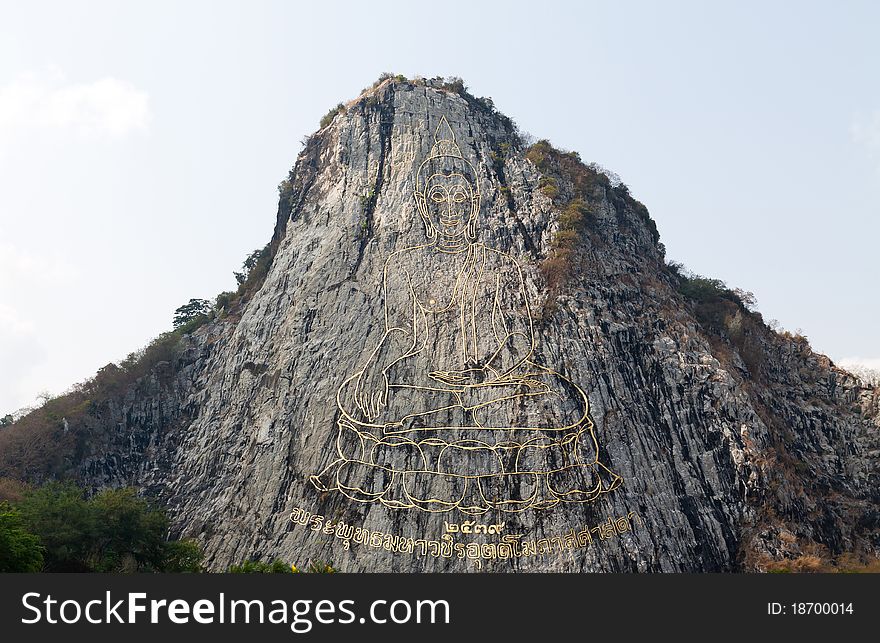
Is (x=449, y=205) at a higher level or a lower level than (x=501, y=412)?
higher

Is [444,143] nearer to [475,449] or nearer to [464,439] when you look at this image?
[464,439]

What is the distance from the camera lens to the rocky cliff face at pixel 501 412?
23000 millimetres

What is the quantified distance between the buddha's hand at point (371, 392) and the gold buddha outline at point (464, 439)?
33 millimetres

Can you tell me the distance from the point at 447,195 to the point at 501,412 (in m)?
9.93

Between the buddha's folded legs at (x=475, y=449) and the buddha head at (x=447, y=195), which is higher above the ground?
the buddha head at (x=447, y=195)

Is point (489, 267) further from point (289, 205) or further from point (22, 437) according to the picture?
point (22, 437)

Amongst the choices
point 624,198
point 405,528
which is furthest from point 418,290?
point 624,198

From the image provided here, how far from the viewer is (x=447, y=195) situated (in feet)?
101

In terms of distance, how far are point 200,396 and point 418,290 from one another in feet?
31.5

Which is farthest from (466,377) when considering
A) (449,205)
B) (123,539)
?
(123,539)

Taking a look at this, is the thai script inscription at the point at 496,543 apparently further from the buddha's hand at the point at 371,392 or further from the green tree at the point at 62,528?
the green tree at the point at 62,528

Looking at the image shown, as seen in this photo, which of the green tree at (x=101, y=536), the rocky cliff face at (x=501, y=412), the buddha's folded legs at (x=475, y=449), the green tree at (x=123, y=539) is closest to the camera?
the green tree at (x=101, y=536)

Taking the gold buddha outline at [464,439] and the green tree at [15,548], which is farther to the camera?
the gold buddha outline at [464,439]

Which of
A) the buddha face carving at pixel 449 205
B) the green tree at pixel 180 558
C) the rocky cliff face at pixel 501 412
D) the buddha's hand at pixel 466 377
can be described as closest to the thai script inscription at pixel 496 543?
the rocky cliff face at pixel 501 412
